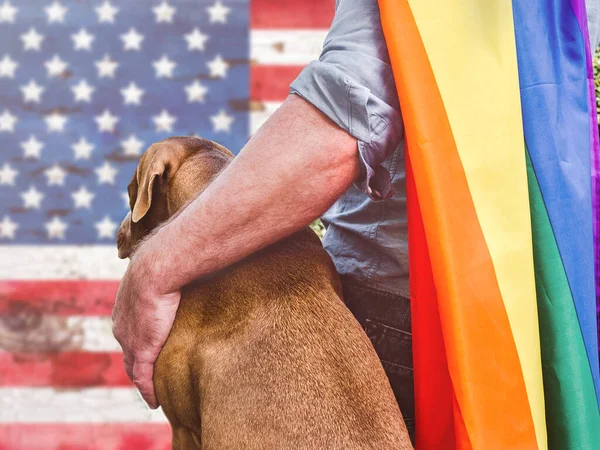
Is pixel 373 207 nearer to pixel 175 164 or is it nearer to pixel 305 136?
pixel 305 136

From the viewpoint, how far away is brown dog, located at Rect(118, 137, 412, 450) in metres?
1.11

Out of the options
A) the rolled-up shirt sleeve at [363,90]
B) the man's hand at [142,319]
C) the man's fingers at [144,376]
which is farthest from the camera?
the man's fingers at [144,376]

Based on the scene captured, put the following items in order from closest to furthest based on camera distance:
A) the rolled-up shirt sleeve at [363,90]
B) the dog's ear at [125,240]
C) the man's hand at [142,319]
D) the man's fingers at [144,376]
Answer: the rolled-up shirt sleeve at [363,90], the man's hand at [142,319], the man's fingers at [144,376], the dog's ear at [125,240]

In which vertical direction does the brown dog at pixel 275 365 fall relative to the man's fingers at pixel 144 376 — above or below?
above

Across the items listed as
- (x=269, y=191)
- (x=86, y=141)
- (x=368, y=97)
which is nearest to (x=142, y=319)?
Result: (x=269, y=191)

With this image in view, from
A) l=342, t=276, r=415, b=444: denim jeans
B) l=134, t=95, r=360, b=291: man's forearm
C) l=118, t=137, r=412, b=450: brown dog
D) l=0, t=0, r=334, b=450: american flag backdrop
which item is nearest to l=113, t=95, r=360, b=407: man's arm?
l=134, t=95, r=360, b=291: man's forearm

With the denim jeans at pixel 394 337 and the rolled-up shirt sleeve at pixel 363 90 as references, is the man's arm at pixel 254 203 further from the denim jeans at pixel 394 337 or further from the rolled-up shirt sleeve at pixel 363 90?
the denim jeans at pixel 394 337

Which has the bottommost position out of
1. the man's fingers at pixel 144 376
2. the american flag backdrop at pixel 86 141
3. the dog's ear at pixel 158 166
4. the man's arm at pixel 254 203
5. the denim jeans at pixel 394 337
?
the american flag backdrop at pixel 86 141

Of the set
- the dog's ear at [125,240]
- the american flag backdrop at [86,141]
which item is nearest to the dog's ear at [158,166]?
the dog's ear at [125,240]

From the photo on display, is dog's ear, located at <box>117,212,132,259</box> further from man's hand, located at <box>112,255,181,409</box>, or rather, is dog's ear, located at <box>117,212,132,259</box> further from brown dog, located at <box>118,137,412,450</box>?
man's hand, located at <box>112,255,181,409</box>

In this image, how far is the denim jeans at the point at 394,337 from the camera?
1272 mm

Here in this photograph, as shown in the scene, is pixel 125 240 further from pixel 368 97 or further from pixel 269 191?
pixel 368 97

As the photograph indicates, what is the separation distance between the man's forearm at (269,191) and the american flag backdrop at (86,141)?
2.30 meters

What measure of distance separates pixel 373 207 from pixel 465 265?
12.7 inches
